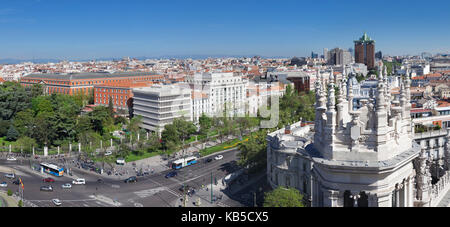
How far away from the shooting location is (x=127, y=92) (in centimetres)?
5709

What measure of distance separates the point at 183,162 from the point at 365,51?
99.7 meters

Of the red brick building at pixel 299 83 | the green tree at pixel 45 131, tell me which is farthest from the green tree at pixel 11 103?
the red brick building at pixel 299 83

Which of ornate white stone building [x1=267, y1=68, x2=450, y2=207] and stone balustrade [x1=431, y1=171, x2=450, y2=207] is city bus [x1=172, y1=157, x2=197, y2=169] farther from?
ornate white stone building [x1=267, y1=68, x2=450, y2=207]

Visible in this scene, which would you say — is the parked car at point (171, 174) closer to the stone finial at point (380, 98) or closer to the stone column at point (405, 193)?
the stone column at point (405, 193)

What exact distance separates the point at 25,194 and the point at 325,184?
27.0 m

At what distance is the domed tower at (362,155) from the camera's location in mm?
6344

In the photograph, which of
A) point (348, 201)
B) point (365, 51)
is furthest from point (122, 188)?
point (365, 51)

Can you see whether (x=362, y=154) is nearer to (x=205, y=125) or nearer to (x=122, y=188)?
(x=122, y=188)

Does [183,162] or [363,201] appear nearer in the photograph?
[363,201]

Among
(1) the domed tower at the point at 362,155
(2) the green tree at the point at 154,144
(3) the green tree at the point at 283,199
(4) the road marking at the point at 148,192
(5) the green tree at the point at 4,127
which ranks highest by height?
(1) the domed tower at the point at 362,155

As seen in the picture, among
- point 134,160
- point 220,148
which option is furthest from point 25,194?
point 220,148

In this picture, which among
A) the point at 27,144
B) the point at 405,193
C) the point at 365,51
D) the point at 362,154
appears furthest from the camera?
the point at 365,51

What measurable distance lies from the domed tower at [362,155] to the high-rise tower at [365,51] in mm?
121233

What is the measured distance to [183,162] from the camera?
119ft
